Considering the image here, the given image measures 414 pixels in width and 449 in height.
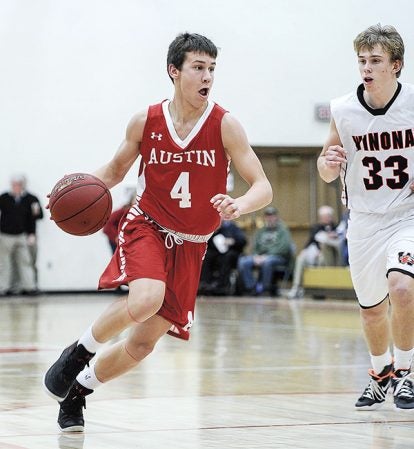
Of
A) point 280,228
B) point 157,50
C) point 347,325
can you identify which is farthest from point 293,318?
point 157,50

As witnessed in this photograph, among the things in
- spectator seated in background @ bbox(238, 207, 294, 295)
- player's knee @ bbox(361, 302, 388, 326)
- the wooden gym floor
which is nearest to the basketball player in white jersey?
player's knee @ bbox(361, 302, 388, 326)

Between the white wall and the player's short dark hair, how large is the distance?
13891mm

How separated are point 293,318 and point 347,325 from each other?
1.28m

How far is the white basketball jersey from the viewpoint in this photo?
581cm

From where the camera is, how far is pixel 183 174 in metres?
5.28

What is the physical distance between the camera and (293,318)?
44.4 feet

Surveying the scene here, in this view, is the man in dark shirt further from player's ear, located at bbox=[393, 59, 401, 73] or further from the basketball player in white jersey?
player's ear, located at bbox=[393, 59, 401, 73]

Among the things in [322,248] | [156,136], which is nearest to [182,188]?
[156,136]

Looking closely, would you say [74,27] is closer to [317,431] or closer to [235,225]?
[235,225]

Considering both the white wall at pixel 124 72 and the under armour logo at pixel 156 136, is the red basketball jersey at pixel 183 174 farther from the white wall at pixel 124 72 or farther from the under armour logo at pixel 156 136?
the white wall at pixel 124 72

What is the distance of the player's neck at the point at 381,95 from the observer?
585 cm

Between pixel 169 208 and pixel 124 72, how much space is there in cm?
1459

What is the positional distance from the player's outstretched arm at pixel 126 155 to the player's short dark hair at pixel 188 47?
11.9 inches

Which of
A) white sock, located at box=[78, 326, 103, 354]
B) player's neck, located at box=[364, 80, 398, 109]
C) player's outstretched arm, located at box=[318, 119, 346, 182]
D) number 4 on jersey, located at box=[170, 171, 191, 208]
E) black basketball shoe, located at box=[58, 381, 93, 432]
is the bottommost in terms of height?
black basketball shoe, located at box=[58, 381, 93, 432]
